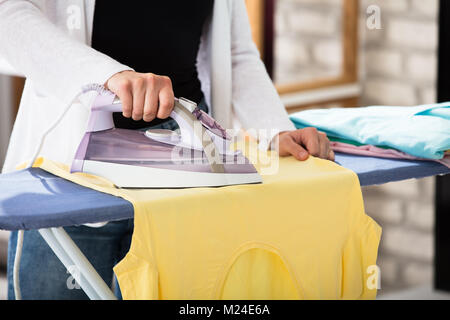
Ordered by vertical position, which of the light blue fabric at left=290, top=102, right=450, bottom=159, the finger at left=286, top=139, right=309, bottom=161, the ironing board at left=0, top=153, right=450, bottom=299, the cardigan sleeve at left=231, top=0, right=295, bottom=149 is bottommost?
the ironing board at left=0, top=153, right=450, bottom=299

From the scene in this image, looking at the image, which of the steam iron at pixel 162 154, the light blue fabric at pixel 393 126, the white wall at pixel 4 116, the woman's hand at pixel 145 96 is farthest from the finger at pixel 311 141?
the white wall at pixel 4 116

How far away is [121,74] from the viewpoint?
1.17 metres

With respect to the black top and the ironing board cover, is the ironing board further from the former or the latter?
the black top

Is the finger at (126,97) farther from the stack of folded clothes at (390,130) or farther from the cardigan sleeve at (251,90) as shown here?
the stack of folded clothes at (390,130)

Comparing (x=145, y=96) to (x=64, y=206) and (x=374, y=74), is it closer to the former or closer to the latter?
(x=64, y=206)

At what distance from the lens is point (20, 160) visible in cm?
142

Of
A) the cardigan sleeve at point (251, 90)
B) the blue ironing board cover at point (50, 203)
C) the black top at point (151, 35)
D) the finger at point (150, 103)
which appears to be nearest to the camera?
the blue ironing board cover at point (50, 203)

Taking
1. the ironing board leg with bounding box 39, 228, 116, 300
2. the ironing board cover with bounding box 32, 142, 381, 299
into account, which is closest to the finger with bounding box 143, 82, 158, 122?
the ironing board cover with bounding box 32, 142, 381, 299

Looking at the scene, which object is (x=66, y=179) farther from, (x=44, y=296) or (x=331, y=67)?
(x=331, y=67)

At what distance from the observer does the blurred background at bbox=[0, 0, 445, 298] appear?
9.39ft

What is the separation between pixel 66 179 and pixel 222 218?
258 mm

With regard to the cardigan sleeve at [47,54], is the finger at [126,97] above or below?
below

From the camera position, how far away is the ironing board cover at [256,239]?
1.09 metres

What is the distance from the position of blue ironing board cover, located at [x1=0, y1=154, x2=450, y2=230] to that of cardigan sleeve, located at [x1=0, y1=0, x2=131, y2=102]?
15cm
